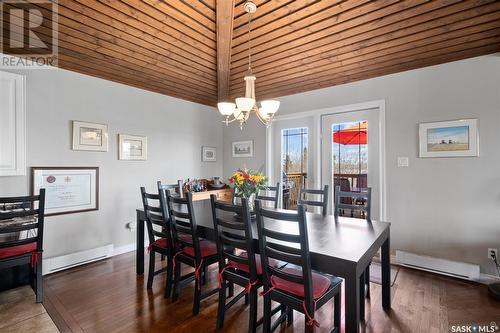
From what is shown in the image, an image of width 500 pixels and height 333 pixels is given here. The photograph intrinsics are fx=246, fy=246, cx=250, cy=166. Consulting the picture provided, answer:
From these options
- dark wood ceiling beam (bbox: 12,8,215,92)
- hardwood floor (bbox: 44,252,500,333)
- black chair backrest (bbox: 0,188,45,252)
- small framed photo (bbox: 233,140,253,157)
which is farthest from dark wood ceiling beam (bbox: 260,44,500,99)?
black chair backrest (bbox: 0,188,45,252)

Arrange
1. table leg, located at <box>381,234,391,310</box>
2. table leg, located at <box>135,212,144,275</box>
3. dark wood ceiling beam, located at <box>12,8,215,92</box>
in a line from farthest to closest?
table leg, located at <box>135,212,144,275</box>, dark wood ceiling beam, located at <box>12,8,215,92</box>, table leg, located at <box>381,234,391,310</box>

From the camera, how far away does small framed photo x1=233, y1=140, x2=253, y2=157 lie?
479 cm

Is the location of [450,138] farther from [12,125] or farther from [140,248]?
[12,125]

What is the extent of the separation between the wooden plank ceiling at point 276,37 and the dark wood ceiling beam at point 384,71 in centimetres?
1

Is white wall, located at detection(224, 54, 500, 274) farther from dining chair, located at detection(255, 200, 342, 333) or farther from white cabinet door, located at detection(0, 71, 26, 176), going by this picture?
white cabinet door, located at detection(0, 71, 26, 176)

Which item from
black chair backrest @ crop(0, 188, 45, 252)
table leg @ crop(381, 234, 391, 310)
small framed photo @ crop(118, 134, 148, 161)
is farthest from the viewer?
small framed photo @ crop(118, 134, 148, 161)

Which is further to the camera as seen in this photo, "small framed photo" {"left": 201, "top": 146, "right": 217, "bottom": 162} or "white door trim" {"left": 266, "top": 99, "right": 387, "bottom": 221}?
"small framed photo" {"left": 201, "top": 146, "right": 217, "bottom": 162}

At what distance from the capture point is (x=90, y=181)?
3363 millimetres

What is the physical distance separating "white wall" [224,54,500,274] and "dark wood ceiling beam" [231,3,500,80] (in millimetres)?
776

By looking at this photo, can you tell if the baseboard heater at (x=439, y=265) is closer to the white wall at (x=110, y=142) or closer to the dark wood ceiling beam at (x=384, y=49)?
the dark wood ceiling beam at (x=384, y=49)

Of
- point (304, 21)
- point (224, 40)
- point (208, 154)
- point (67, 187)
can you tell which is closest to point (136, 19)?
point (224, 40)

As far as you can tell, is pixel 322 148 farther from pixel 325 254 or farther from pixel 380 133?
pixel 325 254

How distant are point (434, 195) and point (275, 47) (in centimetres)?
265

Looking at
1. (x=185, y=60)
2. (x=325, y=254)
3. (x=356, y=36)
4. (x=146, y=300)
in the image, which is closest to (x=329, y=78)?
(x=356, y=36)
